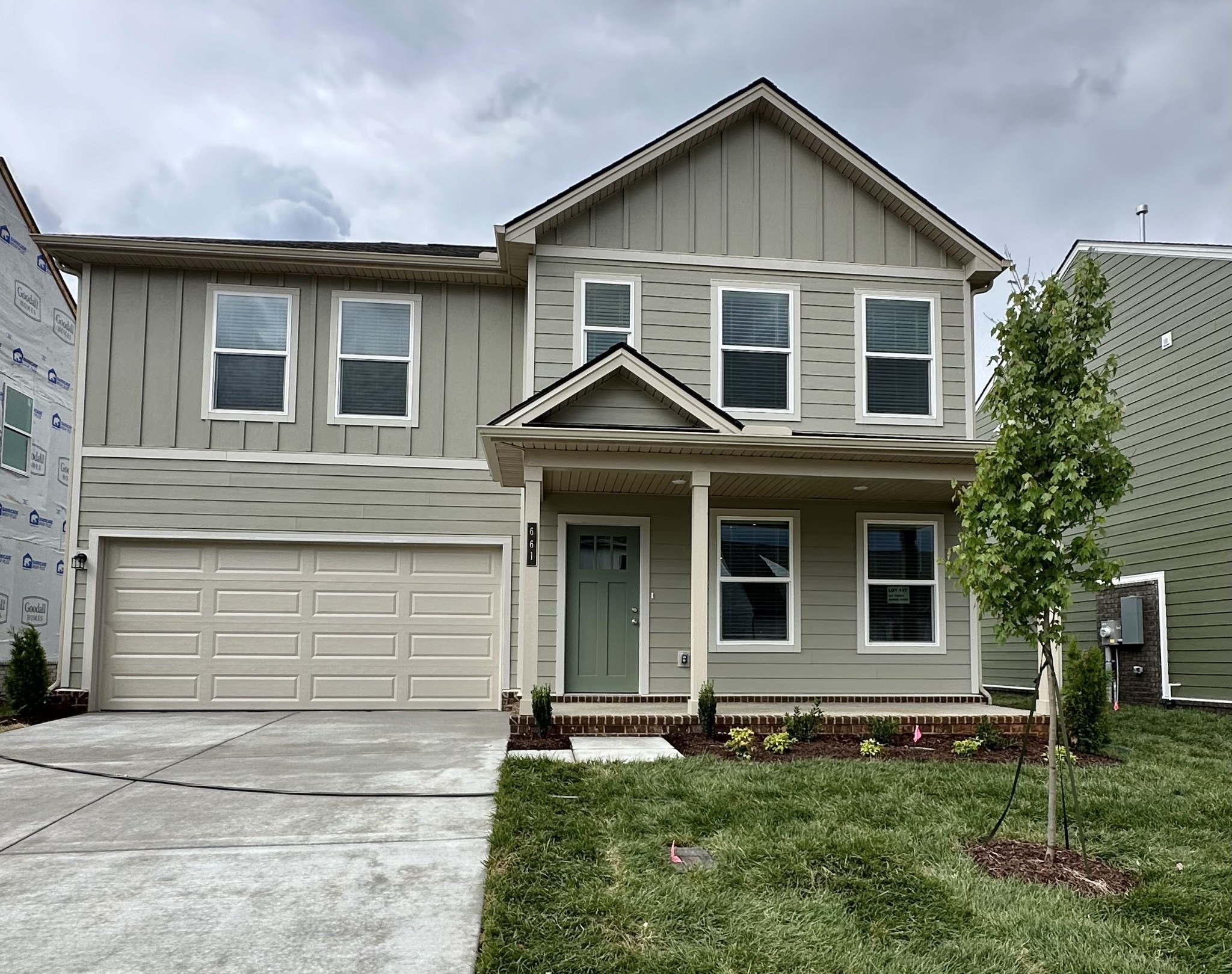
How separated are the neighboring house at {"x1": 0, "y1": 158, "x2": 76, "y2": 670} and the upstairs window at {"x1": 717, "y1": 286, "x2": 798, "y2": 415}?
9252 mm

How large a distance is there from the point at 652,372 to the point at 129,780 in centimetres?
530

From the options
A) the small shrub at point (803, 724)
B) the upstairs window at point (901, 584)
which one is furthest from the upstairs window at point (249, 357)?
the upstairs window at point (901, 584)

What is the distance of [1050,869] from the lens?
4453 mm

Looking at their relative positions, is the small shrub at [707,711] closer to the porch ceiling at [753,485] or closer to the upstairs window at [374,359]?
the porch ceiling at [753,485]

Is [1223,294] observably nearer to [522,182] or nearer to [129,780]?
[129,780]

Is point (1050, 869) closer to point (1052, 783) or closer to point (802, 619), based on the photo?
point (1052, 783)

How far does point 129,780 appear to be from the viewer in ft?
20.6

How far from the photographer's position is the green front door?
9938mm

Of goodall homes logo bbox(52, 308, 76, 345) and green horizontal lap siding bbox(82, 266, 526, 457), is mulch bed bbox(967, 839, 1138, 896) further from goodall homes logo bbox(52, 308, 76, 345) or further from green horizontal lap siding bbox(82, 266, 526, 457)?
goodall homes logo bbox(52, 308, 76, 345)

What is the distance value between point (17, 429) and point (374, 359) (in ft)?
23.0

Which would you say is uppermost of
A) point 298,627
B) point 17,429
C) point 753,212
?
point 753,212

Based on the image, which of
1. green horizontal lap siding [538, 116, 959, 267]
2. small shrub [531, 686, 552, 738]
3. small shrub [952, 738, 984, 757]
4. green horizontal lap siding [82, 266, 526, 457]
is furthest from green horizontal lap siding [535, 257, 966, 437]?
small shrub [952, 738, 984, 757]

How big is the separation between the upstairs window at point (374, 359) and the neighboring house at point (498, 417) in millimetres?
29

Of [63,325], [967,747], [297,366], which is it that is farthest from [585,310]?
[63,325]
